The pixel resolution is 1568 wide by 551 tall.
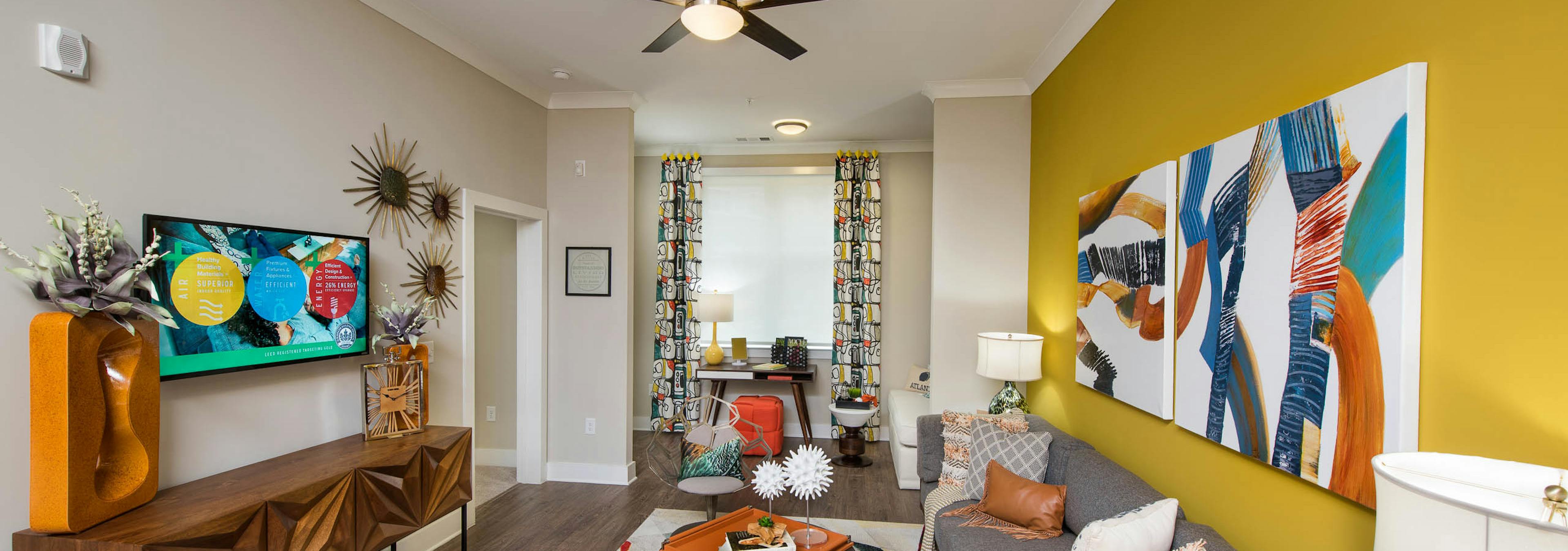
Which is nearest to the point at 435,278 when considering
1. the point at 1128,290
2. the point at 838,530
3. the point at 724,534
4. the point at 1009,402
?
the point at 724,534

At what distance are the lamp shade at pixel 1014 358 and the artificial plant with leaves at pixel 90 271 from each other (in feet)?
10.6

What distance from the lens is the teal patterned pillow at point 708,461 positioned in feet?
10.8

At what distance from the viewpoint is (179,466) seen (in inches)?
80.7

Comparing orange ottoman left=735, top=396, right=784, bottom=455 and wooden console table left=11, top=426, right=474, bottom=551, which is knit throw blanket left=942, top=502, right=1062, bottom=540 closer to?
wooden console table left=11, top=426, right=474, bottom=551

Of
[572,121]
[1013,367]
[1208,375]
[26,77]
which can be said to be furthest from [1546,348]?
[572,121]

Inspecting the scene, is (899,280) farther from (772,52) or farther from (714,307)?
(772,52)

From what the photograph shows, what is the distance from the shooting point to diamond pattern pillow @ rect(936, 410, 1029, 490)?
2.99 metres

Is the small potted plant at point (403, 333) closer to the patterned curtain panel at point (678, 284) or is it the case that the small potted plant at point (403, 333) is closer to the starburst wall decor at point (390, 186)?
the starburst wall decor at point (390, 186)

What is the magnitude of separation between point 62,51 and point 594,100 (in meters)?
2.75

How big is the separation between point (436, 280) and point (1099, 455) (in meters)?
3.23

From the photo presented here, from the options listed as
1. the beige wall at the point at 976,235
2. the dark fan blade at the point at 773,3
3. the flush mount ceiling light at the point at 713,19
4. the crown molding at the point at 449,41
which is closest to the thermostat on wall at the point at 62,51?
the crown molding at the point at 449,41

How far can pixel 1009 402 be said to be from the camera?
349 centimetres

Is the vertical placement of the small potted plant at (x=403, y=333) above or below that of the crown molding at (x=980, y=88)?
below

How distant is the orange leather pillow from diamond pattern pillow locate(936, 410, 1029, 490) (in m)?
0.31
